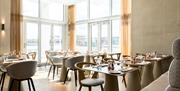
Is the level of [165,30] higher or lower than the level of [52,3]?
lower

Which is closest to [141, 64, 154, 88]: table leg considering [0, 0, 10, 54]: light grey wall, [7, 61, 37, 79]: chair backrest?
[7, 61, 37, 79]: chair backrest

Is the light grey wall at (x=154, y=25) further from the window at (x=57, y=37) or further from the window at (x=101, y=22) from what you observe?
the window at (x=57, y=37)

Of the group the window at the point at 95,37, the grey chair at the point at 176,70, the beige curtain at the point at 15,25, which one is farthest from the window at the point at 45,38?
the grey chair at the point at 176,70

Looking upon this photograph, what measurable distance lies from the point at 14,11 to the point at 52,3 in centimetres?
288

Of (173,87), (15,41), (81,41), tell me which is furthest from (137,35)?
(173,87)

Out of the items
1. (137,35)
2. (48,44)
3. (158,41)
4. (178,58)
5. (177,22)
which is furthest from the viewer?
(48,44)

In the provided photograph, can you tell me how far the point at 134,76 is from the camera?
3.96 metres

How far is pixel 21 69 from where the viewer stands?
3.88m

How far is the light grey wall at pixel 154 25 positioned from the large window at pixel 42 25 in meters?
5.13

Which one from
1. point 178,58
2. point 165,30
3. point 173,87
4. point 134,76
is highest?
point 165,30

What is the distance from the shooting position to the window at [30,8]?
31.2 feet

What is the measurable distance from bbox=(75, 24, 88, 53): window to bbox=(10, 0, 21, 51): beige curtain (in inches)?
137

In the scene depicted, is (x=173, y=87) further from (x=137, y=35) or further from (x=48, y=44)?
(x=48, y=44)

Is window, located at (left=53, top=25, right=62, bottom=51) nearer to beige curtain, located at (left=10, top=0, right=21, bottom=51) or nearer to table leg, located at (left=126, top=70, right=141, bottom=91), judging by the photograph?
beige curtain, located at (left=10, top=0, right=21, bottom=51)
